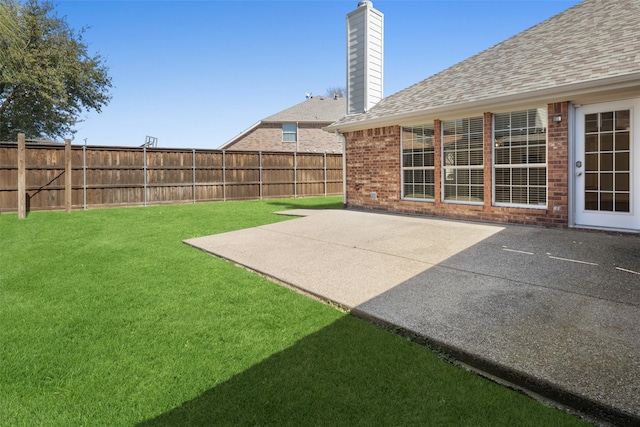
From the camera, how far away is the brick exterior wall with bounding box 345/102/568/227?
22.9 feet

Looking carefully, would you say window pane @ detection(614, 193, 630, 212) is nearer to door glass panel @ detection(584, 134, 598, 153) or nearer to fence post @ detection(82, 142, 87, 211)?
door glass panel @ detection(584, 134, 598, 153)

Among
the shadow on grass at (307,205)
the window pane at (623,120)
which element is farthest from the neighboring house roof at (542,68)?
the shadow on grass at (307,205)

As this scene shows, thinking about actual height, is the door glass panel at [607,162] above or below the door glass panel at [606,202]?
above

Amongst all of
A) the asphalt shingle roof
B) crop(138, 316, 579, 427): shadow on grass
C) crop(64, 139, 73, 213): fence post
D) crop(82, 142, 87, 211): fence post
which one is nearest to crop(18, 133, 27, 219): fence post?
crop(64, 139, 73, 213): fence post

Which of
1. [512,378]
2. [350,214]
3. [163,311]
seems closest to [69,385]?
[163,311]

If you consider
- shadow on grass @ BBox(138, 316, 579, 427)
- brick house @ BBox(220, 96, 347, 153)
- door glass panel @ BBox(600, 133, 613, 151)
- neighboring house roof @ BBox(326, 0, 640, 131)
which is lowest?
shadow on grass @ BBox(138, 316, 579, 427)

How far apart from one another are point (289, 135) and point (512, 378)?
24.5m

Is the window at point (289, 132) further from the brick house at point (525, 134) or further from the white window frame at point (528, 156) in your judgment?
the white window frame at point (528, 156)

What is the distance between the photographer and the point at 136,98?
22016mm

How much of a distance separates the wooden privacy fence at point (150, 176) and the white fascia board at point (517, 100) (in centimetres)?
773

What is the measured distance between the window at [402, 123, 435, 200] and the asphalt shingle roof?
16.7 metres

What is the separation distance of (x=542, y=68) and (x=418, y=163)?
10.5 feet

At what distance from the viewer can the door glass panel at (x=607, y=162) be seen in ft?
20.8

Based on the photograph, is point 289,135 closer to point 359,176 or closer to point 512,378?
point 359,176
